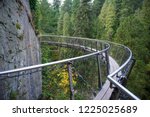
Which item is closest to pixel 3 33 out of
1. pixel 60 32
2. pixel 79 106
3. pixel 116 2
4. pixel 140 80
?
pixel 79 106

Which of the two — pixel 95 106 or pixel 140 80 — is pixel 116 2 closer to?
pixel 140 80

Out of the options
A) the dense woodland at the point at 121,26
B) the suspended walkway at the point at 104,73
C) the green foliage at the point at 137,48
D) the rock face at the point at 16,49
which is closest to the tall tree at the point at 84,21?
the dense woodland at the point at 121,26

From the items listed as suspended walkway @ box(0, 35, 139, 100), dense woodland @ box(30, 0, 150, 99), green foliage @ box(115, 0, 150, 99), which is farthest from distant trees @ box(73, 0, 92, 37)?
suspended walkway @ box(0, 35, 139, 100)

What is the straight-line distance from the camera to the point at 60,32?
64062mm

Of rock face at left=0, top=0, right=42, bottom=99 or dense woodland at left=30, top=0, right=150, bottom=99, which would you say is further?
dense woodland at left=30, top=0, right=150, bottom=99

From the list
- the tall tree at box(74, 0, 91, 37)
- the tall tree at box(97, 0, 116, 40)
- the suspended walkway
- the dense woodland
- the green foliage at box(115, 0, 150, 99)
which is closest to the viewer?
the suspended walkway

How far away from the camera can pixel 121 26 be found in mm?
29531

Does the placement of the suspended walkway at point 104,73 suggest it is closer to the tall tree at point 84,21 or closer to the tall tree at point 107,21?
the tall tree at point 84,21

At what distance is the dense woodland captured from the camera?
92.5ft

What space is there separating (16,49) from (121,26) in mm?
20267

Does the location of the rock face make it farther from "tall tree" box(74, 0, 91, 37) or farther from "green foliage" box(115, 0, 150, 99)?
"tall tree" box(74, 0, 91, 37)

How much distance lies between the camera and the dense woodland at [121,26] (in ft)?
92.5

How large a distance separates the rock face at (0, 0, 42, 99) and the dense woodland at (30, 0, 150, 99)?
4.27 meters

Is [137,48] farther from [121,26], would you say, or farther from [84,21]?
[84,21]
